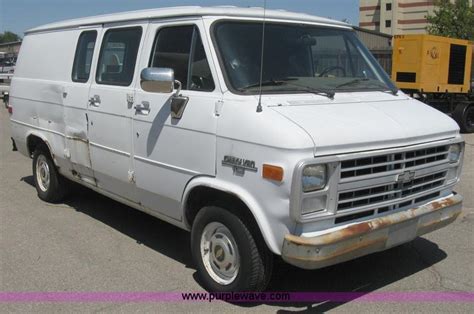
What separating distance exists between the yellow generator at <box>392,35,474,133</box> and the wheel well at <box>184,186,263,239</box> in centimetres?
1179

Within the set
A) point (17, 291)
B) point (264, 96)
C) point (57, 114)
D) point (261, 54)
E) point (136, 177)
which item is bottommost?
point (17, 291)

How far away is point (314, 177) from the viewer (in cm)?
353

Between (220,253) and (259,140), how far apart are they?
3.43 ft

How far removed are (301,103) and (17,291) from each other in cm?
272

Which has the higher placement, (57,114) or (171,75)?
(171,75)

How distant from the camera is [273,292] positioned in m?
4.25

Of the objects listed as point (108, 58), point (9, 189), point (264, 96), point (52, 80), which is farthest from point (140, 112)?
point (9, 189)

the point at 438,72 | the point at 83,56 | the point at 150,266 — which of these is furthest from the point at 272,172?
the point at 438,72

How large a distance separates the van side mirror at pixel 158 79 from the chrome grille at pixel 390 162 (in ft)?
4.86

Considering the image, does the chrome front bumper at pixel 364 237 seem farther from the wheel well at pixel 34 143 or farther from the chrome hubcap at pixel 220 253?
the wheel well at pixel 34 143

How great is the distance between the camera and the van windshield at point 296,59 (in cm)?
417

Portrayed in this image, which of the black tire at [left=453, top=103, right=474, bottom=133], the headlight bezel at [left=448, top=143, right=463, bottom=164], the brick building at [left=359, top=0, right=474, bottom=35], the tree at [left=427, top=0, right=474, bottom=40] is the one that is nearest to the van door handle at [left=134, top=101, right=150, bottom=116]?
the headlight bezel at [left=448, top=143, right=463, bottom=164]

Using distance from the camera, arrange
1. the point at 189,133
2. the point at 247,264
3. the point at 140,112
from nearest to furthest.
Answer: the point at 247,264 → the point at 189,133 → the point at 140,112

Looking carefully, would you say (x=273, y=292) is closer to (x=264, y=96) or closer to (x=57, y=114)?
(x=264, y=96)
